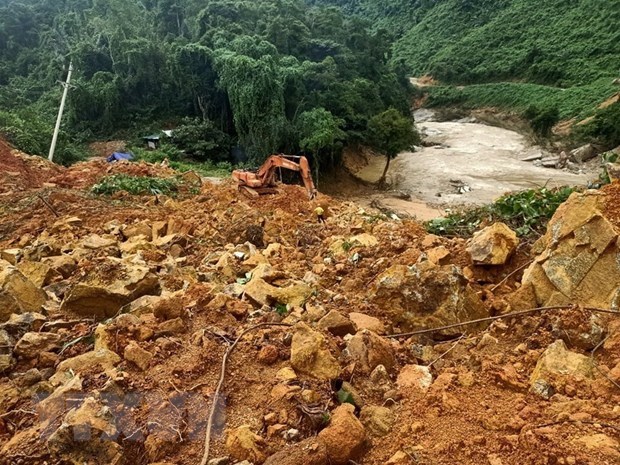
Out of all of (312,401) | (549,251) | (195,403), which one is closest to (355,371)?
(312,401)

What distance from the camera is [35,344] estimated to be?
3324mm

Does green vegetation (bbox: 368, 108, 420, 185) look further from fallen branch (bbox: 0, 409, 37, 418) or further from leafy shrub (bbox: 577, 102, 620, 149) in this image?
fallen branch (bbox: 0, 409, 37, 418)

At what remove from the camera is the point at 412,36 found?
203 feet

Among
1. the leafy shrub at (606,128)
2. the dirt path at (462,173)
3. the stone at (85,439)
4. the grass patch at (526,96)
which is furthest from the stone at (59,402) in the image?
the grass patch at (526,96)

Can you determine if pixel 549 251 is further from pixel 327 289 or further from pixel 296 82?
pixel 296 82

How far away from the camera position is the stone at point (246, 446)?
2.39 m

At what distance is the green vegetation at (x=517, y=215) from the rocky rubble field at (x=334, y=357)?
2.82 ft

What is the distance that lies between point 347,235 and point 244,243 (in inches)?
59.2

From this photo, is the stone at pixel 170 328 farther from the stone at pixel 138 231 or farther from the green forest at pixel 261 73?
the green forest at pixel 261 73

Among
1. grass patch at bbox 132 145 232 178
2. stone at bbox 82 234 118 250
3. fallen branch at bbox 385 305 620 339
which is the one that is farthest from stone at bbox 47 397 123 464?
grass patch at bbox 132 145 232 178

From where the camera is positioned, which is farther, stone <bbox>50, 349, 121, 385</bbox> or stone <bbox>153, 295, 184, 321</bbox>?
stone <bbox>153, 295, 184, 321</bbox>

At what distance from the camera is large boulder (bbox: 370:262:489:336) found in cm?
370

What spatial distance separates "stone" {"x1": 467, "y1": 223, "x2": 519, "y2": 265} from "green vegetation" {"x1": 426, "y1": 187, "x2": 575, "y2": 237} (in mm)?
793

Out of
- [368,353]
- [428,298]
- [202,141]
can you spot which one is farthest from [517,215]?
[202,141]
